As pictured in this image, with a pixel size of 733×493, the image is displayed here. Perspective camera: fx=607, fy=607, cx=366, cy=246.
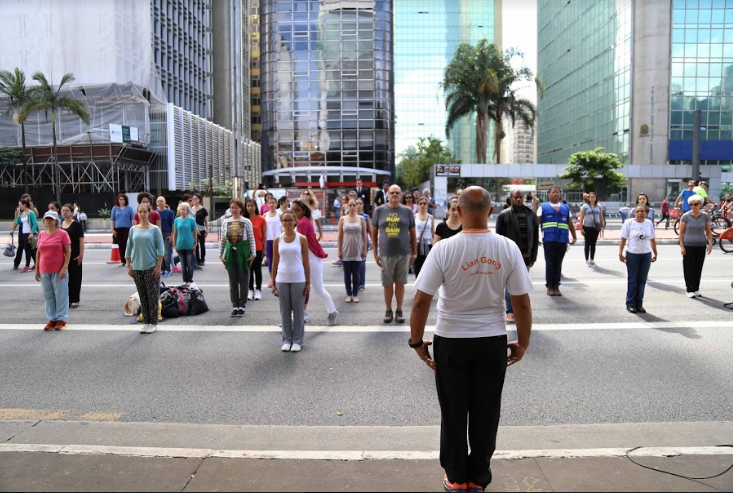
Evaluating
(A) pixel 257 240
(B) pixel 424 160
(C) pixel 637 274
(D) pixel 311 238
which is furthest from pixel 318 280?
(B) pixel 424 160

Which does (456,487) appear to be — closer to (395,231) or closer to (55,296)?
(395,231)

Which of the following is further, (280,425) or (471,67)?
(471,67)

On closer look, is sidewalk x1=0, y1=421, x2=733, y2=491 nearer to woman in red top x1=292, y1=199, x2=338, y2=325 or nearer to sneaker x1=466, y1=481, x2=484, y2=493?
sneaker x1=466, y1=481, x2=484, y2=493

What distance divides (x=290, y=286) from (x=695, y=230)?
661cm

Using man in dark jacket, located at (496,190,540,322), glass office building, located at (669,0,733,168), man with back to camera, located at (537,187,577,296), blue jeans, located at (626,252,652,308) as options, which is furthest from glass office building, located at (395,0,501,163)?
man in dark jacket, located at (496,190,540,322)

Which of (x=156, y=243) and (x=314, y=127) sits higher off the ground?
(x=314, y=127)

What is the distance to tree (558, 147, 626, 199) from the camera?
39.7 metres

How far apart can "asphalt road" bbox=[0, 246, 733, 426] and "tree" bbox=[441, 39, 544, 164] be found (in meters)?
39.5

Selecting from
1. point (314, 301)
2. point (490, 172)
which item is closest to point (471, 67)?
point (490, 172)

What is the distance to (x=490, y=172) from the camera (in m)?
41.4

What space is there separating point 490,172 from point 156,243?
35579 mm

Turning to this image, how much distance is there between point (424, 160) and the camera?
69.4m

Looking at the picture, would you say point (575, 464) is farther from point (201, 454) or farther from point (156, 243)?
point (156, 243)

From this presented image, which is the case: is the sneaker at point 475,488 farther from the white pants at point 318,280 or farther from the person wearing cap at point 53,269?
the person wearing cap at point 53,269
